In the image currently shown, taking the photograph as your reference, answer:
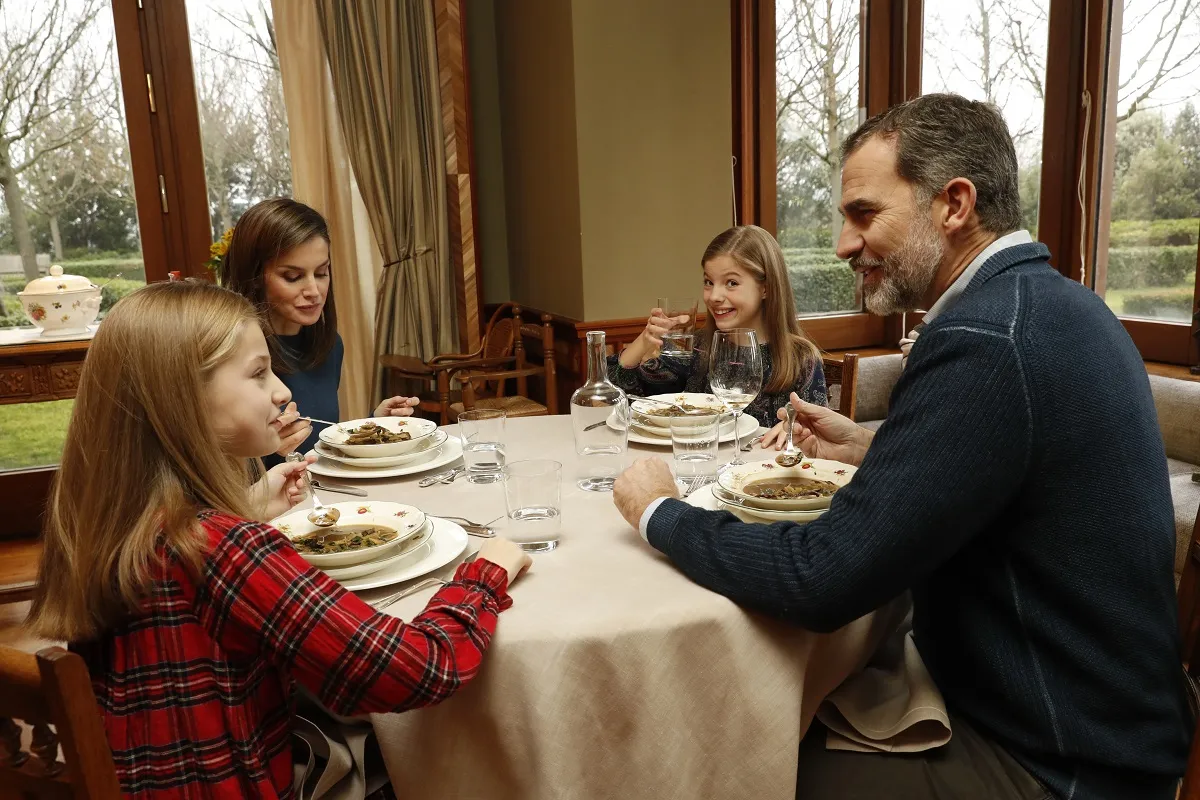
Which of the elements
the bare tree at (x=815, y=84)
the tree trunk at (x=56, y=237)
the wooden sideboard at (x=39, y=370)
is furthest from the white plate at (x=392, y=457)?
the bare tree at (x=815, y=84)

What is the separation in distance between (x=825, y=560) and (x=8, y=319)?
4.23 m

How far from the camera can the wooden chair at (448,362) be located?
3.99 m

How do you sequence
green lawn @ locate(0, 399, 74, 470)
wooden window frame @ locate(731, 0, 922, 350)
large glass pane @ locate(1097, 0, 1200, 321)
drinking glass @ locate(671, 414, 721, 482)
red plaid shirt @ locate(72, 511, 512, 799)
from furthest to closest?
wooden window frame @ locate(731, 0, 922, 350), green lawn @ locate(0, 399, 74, 470), large glass pane @ locate(1097, 0, 1200, 321), drinking glass @ locate(671, 414, 721, 482), red plaid shirt @ locate(72, 511, 512, 799)

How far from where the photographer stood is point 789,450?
1.77m

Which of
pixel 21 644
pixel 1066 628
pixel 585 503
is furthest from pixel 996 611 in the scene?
pixel 21 644

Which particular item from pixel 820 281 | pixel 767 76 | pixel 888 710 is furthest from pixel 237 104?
pixel 888 710

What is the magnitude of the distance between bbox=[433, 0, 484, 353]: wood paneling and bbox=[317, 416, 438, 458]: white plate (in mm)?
2511

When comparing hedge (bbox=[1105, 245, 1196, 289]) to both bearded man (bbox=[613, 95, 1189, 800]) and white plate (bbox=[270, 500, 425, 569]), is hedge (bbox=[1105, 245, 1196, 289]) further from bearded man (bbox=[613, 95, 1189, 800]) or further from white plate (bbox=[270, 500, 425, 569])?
white plate (bbox=[270, 500, 425, 569])

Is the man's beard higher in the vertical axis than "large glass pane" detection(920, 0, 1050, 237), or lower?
lower

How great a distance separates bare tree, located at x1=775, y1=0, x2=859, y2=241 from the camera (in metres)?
4.50

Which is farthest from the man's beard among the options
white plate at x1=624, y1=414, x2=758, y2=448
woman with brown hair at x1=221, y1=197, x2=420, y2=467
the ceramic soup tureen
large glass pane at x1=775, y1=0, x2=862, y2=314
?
the ceramic soup tureen

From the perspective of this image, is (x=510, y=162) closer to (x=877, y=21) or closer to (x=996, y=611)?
(x=877, y=21)

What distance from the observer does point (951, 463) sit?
40.8 inches

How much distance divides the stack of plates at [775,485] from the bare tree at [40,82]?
12.6 feet
